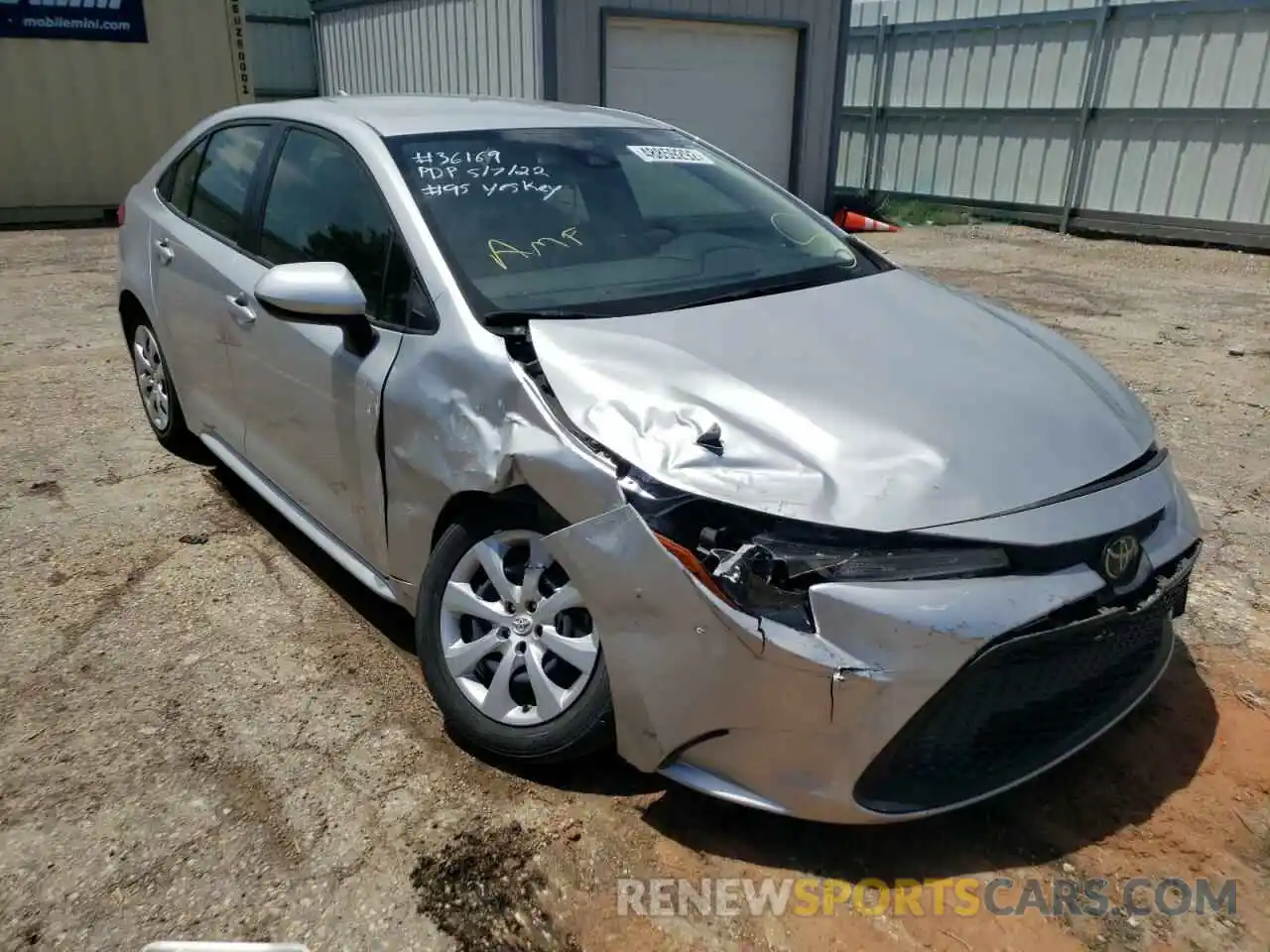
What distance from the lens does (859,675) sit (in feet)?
6.51

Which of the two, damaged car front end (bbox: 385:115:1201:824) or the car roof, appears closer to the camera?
damaged car front end (bbox: 385:115:1201:824)

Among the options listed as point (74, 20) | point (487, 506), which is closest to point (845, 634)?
point (487, 506)

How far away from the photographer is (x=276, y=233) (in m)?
3.42

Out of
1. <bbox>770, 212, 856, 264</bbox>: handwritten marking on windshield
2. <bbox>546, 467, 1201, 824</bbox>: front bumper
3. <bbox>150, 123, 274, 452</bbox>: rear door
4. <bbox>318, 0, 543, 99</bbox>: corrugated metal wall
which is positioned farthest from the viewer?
<bbox>318, 0, 543, 99</bbox>: corrugated metal wall

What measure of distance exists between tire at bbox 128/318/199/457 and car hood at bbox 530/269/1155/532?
2626 millimetres

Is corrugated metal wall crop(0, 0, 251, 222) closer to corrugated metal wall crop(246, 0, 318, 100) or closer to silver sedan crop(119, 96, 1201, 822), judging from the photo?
corrugated metal wall crop(246, 0, 318, 100)

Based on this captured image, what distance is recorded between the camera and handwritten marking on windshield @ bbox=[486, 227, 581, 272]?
2822 millimetres

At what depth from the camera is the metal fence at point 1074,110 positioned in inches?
448

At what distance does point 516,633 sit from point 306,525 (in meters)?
1.22

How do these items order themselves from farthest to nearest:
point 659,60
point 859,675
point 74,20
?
point 74,20, point 659,60, point 859,675

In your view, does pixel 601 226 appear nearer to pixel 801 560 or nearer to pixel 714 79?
pixel 801 560

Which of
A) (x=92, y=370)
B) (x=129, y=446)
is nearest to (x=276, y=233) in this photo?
(x=129, y=446)

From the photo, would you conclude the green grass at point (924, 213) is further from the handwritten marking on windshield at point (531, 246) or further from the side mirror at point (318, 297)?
the side mirror at point (318, 297)

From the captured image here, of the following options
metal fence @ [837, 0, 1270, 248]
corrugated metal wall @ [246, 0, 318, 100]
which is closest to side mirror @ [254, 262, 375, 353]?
metal fence @ [837, 0, 1270, 248]
